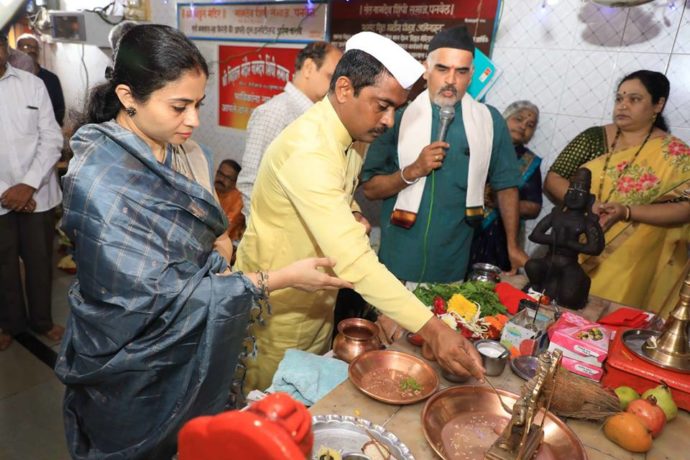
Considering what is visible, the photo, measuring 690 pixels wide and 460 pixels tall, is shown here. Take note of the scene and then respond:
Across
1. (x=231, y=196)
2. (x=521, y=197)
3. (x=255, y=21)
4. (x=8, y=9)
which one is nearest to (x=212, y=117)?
(x=255, y=21)

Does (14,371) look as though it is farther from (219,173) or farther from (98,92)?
(98,92)

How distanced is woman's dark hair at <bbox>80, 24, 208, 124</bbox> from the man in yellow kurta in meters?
0.45

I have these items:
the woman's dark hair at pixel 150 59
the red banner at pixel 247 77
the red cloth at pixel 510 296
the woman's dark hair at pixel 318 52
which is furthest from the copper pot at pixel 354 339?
the red banner at pixel 247 77

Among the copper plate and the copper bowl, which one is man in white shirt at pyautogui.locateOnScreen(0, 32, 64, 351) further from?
the copper plate

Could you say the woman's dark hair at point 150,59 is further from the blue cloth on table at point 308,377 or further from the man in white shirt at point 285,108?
the man in white shirt at point 285,108

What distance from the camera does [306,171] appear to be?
1.56 metres

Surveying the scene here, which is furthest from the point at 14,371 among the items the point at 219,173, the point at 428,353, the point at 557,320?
the point at 557,320

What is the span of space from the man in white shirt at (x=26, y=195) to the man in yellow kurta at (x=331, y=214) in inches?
→ 84.7

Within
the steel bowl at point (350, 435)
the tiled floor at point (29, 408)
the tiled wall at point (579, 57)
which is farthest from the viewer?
the tiled wall at point (579, 57)

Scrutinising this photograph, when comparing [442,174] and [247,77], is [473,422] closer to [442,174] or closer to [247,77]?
[442,174]

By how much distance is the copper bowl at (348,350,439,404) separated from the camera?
4.53 feet

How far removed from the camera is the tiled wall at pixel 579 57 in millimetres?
2840

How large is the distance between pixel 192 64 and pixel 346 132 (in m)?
0.58

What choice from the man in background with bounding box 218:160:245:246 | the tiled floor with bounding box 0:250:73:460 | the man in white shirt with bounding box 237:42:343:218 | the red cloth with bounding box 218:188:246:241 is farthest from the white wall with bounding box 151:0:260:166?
the tiled floor with bounding box 0:250:73:460
